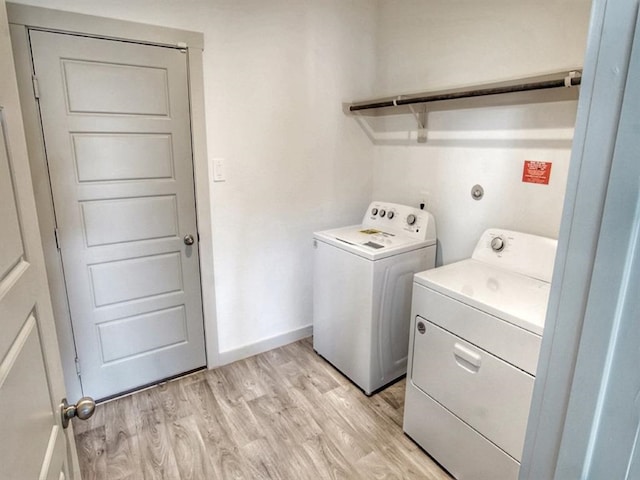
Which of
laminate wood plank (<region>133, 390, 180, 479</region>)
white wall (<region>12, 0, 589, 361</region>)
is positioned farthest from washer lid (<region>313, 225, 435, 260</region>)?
laminate wood plank (<region>133, 390, 180, 479</region>)

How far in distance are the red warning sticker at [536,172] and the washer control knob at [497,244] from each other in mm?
332

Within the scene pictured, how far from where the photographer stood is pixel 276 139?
2.49 metres

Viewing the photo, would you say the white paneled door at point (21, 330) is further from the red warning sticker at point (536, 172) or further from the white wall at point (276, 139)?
the red warning sticker at point (536, 172)

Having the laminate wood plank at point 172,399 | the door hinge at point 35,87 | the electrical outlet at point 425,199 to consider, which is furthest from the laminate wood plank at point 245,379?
the door hinge at point 35,87

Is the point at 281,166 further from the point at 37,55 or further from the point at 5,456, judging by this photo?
the point at 5,456

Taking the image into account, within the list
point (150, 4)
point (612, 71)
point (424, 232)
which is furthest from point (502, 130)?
point (150, 4)

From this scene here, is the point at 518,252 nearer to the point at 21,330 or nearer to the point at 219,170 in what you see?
the point at 219,170

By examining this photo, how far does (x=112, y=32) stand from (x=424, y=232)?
79.3 inches

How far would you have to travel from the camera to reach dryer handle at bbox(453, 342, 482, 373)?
1545 mm

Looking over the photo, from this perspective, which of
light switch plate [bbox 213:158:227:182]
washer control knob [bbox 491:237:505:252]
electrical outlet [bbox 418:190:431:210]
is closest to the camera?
washer control knob [bbox 491:237:505:252]

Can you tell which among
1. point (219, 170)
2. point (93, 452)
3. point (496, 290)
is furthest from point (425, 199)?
point (93, 452)

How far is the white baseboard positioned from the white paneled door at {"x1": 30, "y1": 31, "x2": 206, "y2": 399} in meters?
0.30

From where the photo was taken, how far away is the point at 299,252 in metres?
2.78

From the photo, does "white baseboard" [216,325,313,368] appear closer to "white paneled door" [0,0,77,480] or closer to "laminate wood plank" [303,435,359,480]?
"laminate wood plank" [303,435,359,480]
